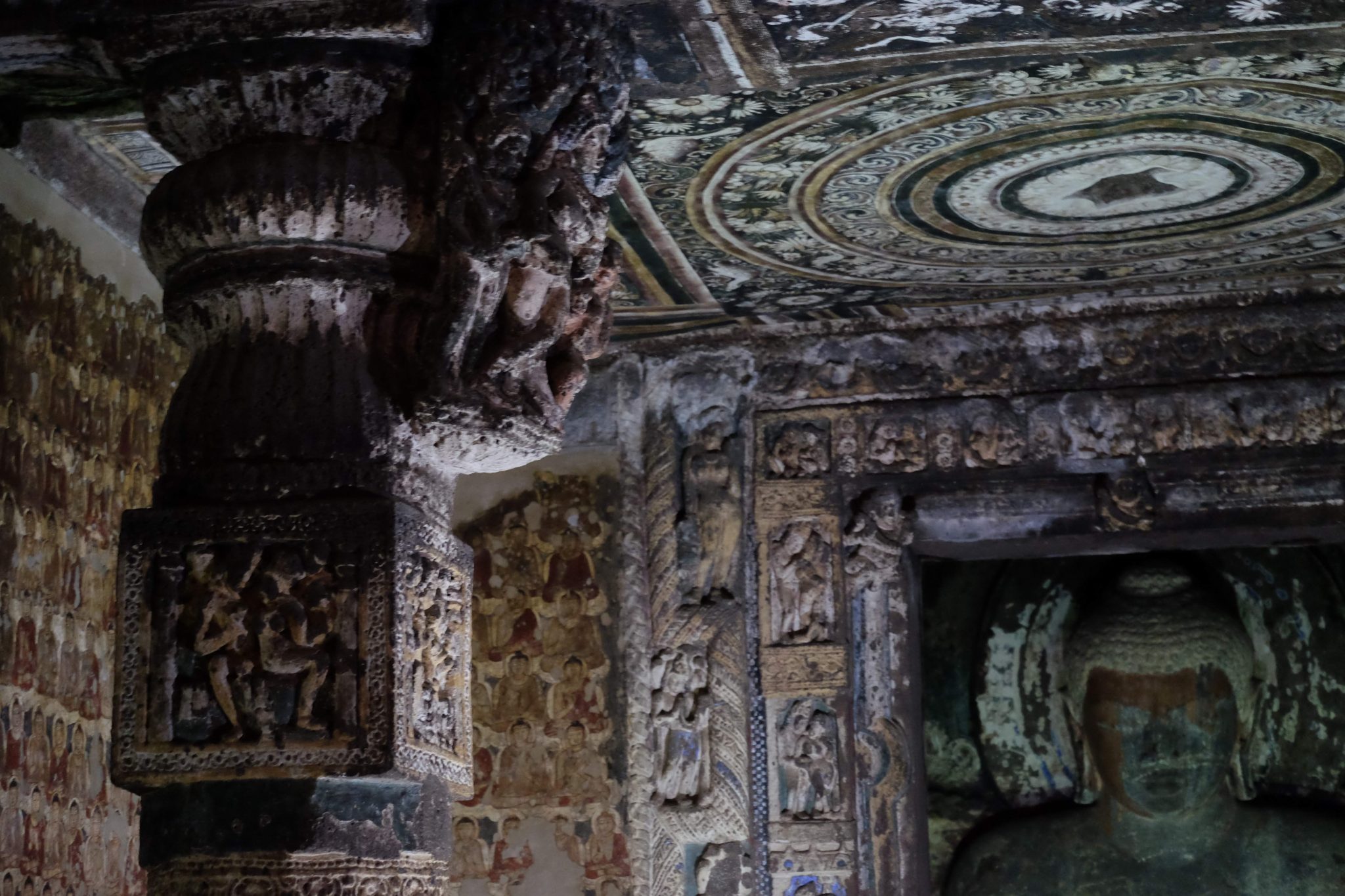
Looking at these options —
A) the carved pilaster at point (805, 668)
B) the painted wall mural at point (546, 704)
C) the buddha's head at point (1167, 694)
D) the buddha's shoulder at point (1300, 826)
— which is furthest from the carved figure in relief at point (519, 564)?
the buddha's shoulder at point (1300, 826)

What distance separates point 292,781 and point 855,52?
5.60ft

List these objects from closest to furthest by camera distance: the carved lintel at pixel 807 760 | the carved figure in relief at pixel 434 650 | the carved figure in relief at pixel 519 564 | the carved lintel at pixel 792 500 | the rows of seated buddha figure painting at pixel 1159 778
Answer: the carved figure in relief at pixel 434 650
the carved lintel at pixel 807 760
the carved lintel at pixel 792 500
the carved figure in relief at pixel 519 564
the rows of seated buddha figure painting at pixel 1159 778

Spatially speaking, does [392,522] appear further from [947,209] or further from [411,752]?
[947,209]

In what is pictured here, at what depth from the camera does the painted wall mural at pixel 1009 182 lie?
11.8ft

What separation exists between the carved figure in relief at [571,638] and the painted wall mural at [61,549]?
147cm

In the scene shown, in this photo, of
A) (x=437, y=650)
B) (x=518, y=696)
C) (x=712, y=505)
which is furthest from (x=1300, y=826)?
(x=437, y=650)

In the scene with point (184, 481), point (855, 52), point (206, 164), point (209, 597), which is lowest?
point (209, 597)

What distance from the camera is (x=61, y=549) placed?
3.77 metres

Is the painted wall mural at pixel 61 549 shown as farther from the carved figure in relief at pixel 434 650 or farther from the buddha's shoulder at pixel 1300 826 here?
the buddha's shoulder at pixel 1300 826

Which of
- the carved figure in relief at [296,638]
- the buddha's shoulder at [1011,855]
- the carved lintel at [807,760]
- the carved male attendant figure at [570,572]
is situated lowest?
the buddha's shoulder at [1011,855]

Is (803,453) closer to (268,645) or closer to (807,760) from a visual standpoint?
(807,760)

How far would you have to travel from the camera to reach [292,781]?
2.56 meters

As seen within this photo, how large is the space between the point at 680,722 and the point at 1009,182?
76.0 inches

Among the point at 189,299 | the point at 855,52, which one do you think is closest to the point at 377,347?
the point at 189,299
